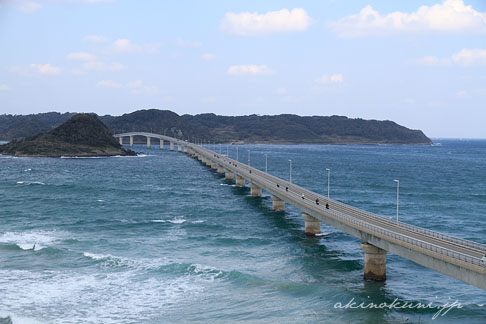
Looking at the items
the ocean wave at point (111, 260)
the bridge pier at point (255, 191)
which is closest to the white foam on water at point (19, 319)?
the ocean wave at point (111, 260)

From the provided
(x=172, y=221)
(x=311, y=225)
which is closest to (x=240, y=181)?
(x=172, y=221)

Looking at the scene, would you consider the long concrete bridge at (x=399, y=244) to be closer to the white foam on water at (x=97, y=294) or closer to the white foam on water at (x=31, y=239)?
the white foam on water at (x=97, y=294)

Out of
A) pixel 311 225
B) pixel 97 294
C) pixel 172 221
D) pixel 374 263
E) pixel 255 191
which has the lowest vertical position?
pixel 97 294

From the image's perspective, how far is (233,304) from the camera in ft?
142

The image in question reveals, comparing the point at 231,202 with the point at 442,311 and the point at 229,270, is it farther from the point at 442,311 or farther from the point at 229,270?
the point at 442,311

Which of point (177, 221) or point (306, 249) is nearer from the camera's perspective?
point (306, 249)

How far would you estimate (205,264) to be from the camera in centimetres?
5459

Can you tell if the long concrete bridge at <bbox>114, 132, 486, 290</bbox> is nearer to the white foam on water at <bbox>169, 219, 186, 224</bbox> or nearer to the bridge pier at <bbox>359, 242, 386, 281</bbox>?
the bridge pier at <bbox>359, 242, 386, 281</bbox>

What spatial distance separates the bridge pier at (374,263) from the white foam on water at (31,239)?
37.1 metres

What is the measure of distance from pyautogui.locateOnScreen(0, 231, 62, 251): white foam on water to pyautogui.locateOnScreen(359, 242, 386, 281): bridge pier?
37094 millimetres

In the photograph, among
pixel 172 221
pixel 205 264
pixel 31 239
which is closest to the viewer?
pixel 205 264

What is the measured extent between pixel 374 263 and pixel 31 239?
42.1 metres

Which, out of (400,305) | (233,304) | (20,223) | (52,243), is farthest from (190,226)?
(400,305)

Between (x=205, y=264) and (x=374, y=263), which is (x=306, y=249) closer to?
(x=374, y=263)
